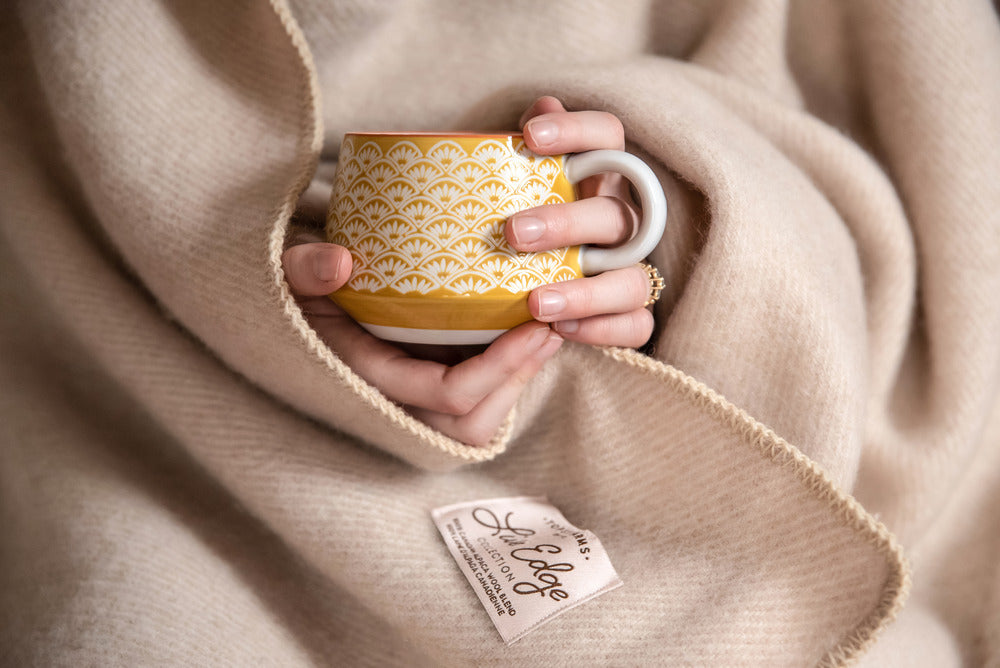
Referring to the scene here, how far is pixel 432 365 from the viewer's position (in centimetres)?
53

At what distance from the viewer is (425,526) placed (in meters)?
0.57

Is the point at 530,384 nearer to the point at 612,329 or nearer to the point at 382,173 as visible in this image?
the point at 612,329

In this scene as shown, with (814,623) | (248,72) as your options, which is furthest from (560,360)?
(248,72)

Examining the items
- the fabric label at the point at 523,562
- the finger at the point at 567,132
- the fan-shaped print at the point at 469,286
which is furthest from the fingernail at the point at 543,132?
the fabric label at the point at 523,562

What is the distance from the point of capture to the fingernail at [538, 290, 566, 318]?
0.44 meters

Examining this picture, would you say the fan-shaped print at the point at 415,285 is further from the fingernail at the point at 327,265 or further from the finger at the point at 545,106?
the finger at the point at 545,106

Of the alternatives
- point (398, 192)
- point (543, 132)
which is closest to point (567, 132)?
point (543, 132)

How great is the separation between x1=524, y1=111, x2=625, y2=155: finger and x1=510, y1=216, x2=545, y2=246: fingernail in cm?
6

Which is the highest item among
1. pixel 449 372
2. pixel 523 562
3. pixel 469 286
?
pixel 469 286

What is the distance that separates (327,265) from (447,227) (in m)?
0.09

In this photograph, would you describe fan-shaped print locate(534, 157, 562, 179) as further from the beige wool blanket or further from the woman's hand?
the beige wool blanket

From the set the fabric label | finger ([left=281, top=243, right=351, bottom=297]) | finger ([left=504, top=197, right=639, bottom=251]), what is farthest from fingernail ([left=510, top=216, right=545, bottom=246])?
the fabric label

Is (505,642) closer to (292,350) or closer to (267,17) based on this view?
(292,350)

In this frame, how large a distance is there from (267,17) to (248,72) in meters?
0.05
